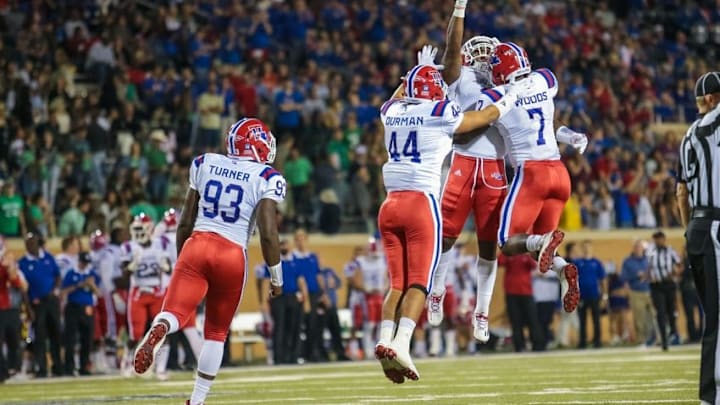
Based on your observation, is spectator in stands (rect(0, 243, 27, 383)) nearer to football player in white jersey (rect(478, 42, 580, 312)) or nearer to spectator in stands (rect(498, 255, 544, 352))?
spectator in stands (rect(498, 255, 544, 352))

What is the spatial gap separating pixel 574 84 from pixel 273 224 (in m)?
19.2

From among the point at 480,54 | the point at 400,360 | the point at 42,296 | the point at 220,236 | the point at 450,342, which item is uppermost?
the point at 480,54

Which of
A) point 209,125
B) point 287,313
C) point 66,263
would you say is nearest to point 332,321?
point 287,313

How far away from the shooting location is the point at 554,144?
1230 cm

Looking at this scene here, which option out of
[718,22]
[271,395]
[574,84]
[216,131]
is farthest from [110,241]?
[718,22]

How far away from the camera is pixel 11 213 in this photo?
2116 cm

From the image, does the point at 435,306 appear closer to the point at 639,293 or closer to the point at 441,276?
the point at 441,276

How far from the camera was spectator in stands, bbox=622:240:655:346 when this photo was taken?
970 inches

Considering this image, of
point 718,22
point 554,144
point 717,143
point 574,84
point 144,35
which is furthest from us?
point 718,22

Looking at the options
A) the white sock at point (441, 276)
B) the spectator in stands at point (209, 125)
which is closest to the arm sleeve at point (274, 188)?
the white sock at point (441, 276)

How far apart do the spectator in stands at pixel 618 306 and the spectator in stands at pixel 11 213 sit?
1063 cm

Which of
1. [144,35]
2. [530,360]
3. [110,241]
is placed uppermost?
[144,35]

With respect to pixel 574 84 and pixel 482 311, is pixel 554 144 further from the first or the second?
pixel 574 84

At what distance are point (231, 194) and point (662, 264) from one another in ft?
43.7
